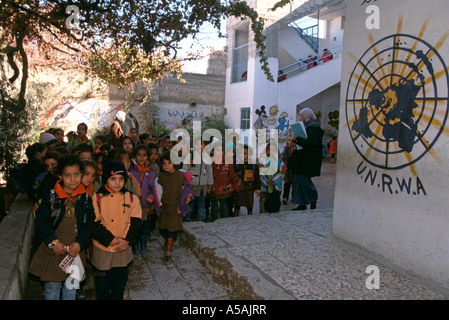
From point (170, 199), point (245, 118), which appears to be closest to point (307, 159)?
point (170, 199)

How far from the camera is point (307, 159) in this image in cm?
605

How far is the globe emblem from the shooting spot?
3092 mm

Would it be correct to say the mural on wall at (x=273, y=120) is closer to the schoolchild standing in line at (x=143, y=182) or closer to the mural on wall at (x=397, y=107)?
the mural on wall at (x=397, y=107)

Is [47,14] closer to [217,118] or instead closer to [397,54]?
[397,54]

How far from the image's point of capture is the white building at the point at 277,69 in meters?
15.4

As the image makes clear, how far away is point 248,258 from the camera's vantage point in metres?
3.69

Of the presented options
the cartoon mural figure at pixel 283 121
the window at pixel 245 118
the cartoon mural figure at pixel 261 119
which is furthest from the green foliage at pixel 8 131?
the cartoon mural figure at pixel 283 121

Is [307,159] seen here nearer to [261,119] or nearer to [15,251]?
[15,251]

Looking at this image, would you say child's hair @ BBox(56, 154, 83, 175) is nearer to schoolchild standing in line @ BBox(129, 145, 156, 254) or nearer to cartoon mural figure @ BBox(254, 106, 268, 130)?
schoolchild standing in line @ BBox(129, 145, 156, 254)

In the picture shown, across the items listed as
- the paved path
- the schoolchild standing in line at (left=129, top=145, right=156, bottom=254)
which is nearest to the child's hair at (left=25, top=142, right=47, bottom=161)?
the schoolchild standing in line at (left=129, top=145, right=156, bottom=254)

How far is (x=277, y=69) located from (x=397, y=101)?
41.6 ft

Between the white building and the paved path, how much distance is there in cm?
1125

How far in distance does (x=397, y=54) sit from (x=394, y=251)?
1.98 m

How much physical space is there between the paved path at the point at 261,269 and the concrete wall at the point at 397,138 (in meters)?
0.28
